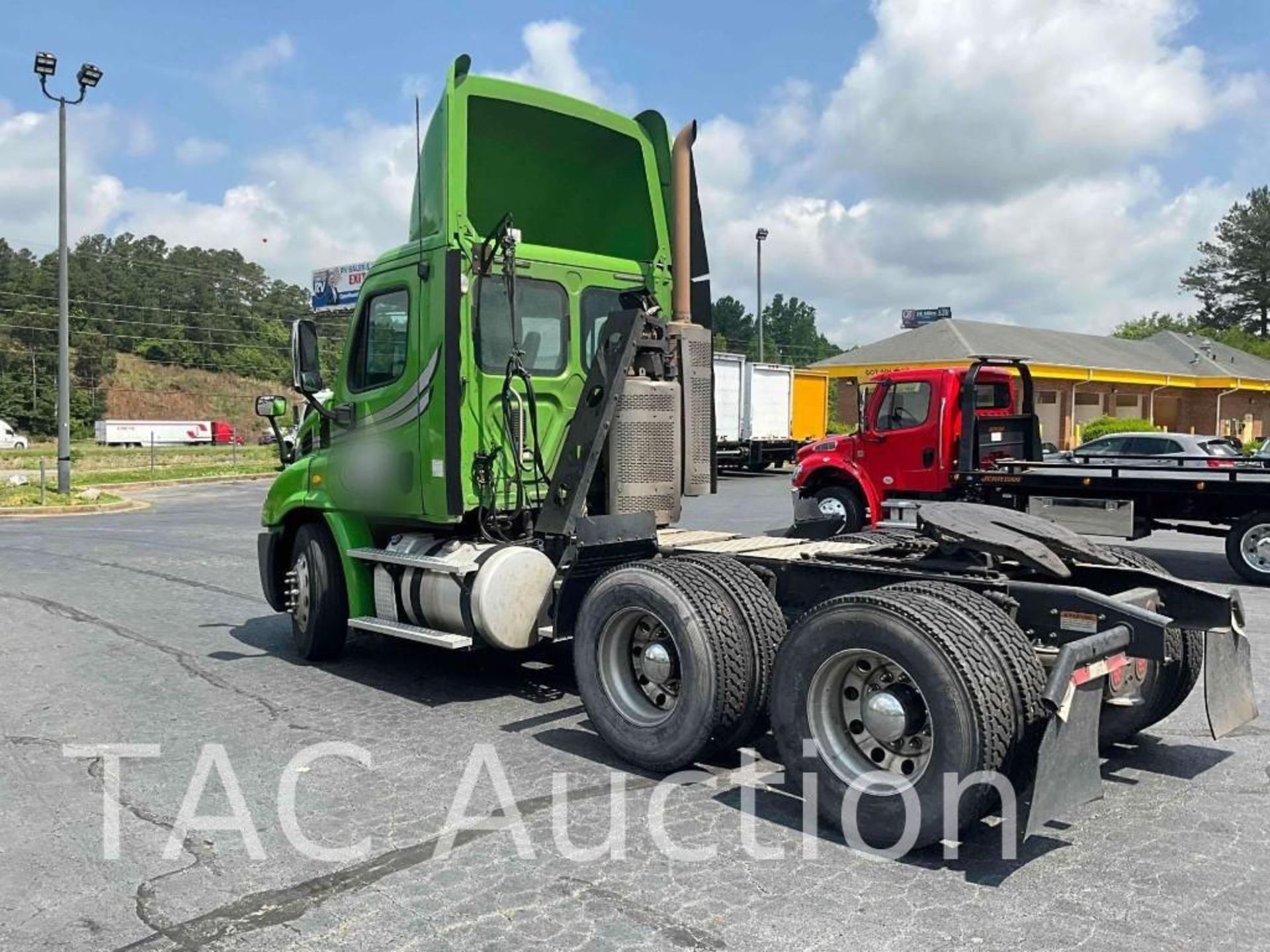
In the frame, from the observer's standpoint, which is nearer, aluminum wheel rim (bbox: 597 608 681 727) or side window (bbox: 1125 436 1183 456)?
aluminum wheel rim (bbox: 597 608 681 727)

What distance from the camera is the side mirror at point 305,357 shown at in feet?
24.6

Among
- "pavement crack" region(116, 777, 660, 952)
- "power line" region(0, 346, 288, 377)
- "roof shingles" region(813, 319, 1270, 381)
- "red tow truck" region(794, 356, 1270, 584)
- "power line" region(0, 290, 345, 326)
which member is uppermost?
"power line" region(0, 290, 345, 326)

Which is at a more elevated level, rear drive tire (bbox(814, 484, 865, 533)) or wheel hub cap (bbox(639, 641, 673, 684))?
rear drive tire (bbox(814, 484, 865, 533))

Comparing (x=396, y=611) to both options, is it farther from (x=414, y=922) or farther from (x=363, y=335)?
(x=414, y=922)

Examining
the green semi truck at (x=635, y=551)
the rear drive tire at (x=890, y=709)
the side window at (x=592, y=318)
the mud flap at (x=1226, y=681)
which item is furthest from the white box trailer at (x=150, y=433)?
the mud flap at (x=1226, y=681)

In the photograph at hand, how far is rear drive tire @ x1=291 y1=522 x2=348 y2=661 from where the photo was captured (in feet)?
25.4

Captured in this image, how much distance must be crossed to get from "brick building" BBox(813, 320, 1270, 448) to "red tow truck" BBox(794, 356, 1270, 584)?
24088mm

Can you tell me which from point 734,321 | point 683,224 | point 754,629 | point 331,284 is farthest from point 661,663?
point 734,321

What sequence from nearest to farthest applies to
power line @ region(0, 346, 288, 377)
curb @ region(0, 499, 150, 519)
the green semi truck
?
1. the green semi truck
2. curb @ region(0, 499, 150, 519)
3. power line @ region(0, 346, 288, 377)

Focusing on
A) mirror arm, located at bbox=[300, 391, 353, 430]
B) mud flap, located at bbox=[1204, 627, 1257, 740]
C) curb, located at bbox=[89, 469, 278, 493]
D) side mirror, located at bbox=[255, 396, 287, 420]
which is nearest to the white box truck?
curb, located at bbox=[89, 469, 278, 493]

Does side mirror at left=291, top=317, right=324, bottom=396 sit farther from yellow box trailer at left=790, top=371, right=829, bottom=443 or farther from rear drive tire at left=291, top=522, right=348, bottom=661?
yellow box trailer at left=790, top=371, right=829, bottom=443

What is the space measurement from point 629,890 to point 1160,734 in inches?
140

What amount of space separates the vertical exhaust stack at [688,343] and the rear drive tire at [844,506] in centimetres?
788

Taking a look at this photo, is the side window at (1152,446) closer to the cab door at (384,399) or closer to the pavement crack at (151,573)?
the pavement crack at (151,573)
